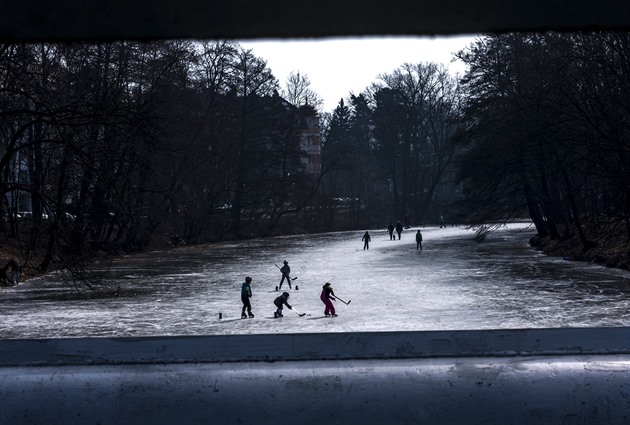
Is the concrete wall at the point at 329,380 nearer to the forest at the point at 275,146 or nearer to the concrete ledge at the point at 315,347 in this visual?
the concrete ledge at the point at 315,347

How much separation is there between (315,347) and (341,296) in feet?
65.7

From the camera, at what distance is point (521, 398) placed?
13.1 feet

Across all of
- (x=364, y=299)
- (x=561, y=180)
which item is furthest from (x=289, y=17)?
(x=561, y=180)

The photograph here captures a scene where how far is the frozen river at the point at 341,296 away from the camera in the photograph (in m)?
18.0

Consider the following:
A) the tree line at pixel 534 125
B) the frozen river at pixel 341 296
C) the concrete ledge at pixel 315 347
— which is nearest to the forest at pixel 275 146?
the tree line at pixel 534 125

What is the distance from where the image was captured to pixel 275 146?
75.4 meters

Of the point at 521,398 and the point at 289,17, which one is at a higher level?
the point at 289,17

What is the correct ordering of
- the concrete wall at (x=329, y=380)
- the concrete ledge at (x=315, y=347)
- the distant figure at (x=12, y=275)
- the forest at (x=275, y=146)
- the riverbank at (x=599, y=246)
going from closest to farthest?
the concrete wall at (x=329, y=380), the concrete ledge at (x=315, y=347), the forest at (x=275, y=146), the distant figure at (x=12, y=275), the riverbank at (x=599, y=246)

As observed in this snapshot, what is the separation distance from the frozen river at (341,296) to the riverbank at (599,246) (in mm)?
971

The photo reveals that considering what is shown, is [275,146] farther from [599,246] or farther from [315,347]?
[315,347]

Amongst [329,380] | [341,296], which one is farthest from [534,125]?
[329,380]

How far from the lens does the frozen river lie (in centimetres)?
1800

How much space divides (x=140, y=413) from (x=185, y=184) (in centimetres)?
5260

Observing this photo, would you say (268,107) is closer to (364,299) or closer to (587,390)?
(364,299)
